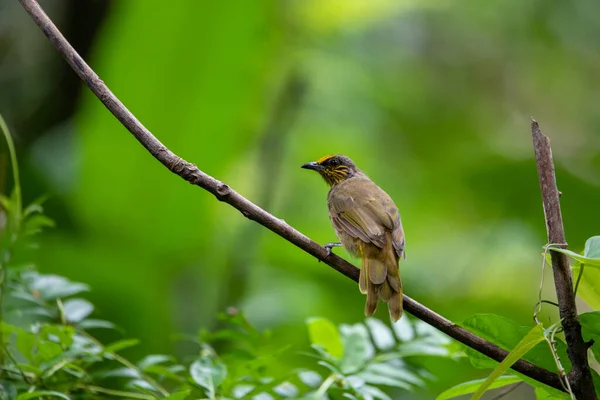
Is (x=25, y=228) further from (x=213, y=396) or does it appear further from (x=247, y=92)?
(x=247, y=92)

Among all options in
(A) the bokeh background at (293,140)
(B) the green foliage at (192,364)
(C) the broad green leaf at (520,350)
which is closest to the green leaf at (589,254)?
(C) the broad green leaf at (520,350)

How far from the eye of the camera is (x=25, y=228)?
150cm

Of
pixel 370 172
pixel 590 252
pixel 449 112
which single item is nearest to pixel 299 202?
pixel 370 172

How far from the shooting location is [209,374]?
129 cm

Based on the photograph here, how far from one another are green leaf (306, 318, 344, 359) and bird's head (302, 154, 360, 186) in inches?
43.9

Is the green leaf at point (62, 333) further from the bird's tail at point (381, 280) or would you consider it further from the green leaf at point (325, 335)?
the bird's tail at point (381, 280)

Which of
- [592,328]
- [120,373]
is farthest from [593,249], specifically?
[120,373]

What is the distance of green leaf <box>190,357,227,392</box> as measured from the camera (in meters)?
1.27

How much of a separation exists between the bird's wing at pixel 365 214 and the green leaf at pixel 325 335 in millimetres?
404

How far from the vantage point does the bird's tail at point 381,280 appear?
5.31 feet

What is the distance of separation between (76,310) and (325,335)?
22.2 inches

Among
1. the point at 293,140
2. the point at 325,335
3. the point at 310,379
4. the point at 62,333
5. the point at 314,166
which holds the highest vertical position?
the point at 293,140

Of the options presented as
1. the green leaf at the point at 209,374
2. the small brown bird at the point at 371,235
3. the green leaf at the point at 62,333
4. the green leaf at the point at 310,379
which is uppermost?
the small brown bird at the point at 371,235

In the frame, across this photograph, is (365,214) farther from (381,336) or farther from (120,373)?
(120,373)
